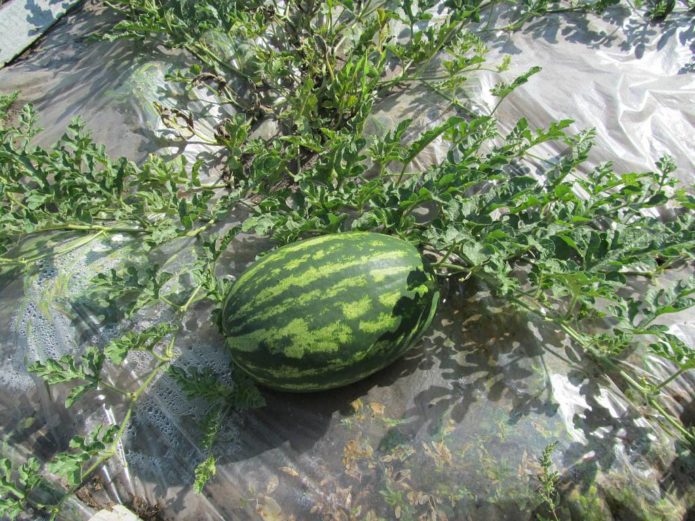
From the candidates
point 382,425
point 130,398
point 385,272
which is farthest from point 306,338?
point 130,398

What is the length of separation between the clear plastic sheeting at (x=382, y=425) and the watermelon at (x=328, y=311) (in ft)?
0.83

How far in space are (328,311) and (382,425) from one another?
57cm

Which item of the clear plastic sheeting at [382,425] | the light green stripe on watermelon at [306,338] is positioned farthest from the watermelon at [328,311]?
the clear plastic sheeting at [382,425]

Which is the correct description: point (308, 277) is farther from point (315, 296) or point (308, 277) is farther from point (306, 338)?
point (306, 338)

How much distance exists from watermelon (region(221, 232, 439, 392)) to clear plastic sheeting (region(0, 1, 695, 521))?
253 mm

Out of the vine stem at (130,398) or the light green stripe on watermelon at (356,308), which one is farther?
the vine stem at (130,398)

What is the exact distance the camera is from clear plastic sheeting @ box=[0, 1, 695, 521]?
1.88 metres

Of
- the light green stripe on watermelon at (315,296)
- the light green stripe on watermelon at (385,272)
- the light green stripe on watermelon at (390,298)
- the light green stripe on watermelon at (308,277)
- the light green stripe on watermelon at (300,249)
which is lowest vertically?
the light green stripe on watermelon at (390,298)

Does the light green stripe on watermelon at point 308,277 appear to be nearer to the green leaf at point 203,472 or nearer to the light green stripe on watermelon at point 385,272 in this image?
the light green stripe on watermelon at point 385,272

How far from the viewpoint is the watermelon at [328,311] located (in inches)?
70.5

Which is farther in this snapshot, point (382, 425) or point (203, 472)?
point (382, 425)

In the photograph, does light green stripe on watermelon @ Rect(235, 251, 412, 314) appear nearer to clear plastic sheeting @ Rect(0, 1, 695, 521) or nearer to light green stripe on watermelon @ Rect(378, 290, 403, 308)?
light green stripe on watermelon @ Rect(378, 290, 403, 308)

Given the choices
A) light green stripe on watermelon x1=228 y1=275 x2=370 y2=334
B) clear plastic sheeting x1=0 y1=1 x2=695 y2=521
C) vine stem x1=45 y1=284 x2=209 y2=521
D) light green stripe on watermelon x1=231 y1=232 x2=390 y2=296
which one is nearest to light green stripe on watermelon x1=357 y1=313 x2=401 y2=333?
light green stripe on watermelon x1=228 y1=275 x2=370 y2=334

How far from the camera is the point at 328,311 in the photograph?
179 centimetres
